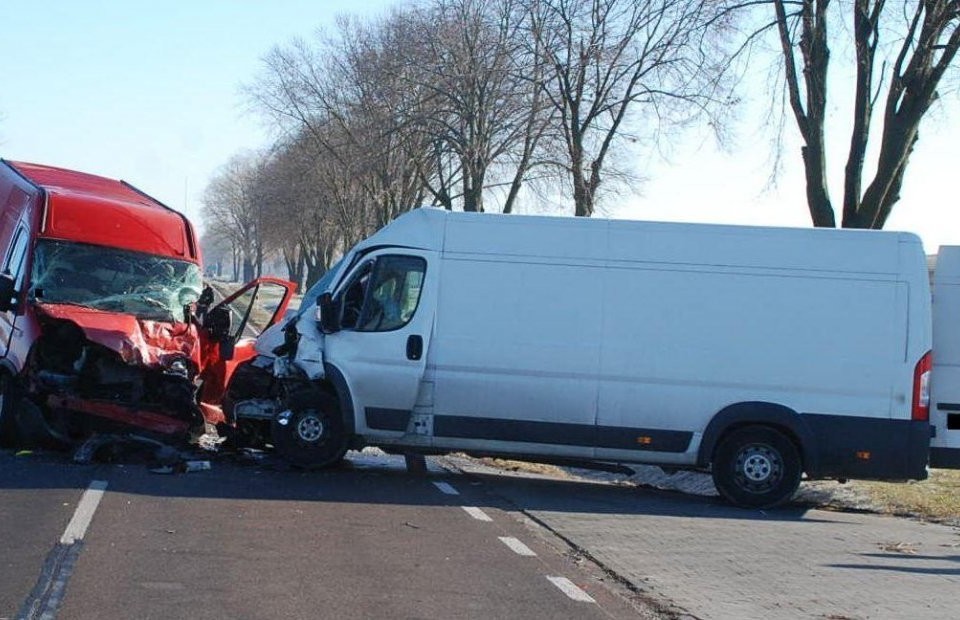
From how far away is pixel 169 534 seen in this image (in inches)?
354

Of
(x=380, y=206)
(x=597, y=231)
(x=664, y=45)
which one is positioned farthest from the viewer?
(x=380, y=206)

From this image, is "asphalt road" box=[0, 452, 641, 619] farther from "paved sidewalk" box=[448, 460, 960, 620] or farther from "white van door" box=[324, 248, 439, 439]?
"white van door" box=[324, 248, 439, 439]

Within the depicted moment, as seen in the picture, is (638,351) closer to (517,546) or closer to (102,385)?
(517,546)

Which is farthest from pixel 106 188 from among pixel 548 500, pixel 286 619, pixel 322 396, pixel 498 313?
pixel 286 619

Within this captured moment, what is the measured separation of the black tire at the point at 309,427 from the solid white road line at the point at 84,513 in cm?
198

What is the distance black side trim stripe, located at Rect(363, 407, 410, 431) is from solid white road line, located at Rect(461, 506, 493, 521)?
152 cm

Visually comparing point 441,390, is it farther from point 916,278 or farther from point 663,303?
point 916,278

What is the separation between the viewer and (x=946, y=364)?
40.5 ft

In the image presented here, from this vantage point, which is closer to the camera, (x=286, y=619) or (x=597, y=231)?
(x=286, y=619)

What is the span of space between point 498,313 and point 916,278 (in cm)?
419

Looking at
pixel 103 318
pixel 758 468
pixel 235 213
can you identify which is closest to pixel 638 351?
pixel 758 468

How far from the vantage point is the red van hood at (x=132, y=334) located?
12773 millimetres

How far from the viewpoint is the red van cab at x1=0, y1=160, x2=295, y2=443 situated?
505 inches

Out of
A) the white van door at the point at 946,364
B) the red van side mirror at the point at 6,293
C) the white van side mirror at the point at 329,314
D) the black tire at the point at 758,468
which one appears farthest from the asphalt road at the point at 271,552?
the white van door at the point at 946,364
